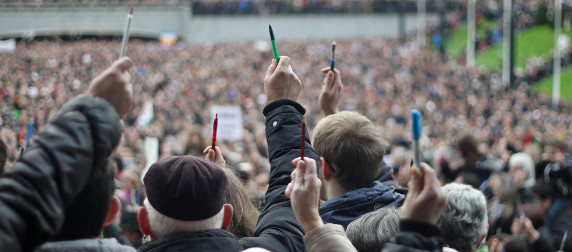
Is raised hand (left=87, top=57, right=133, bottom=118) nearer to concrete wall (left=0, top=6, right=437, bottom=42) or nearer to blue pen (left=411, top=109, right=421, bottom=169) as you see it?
blue pen (left=411, top=109, right=421, bottom=169)

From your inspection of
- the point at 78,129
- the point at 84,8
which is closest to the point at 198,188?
the point at 78,129

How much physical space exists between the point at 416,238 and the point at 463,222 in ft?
4.09

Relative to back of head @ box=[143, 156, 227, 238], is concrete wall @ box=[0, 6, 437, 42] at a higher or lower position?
lower

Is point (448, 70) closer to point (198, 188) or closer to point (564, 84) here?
point (564, 84)

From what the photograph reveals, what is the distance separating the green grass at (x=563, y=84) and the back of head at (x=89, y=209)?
103ft

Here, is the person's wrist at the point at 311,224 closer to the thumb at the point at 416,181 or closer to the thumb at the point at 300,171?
the thumb at the point at 300,171

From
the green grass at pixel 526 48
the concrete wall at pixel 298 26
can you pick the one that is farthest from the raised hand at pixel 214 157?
the concrete wall at pixel 298 26

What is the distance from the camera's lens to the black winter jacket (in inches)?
78.2

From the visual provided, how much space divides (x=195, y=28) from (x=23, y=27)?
1205 centimetres

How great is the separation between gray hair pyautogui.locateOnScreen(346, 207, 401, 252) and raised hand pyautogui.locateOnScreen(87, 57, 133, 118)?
43.8 inches

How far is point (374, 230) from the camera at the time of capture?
8.19 feet

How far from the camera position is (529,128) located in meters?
17.2

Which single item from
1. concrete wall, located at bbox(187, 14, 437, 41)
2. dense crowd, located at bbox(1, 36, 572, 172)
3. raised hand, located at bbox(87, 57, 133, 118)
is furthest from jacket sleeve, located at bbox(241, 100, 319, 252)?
concrete wall, located at bbox(187, 14, 437, 41)

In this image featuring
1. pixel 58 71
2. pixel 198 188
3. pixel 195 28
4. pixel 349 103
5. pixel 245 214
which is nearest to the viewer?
pixel 198 188
